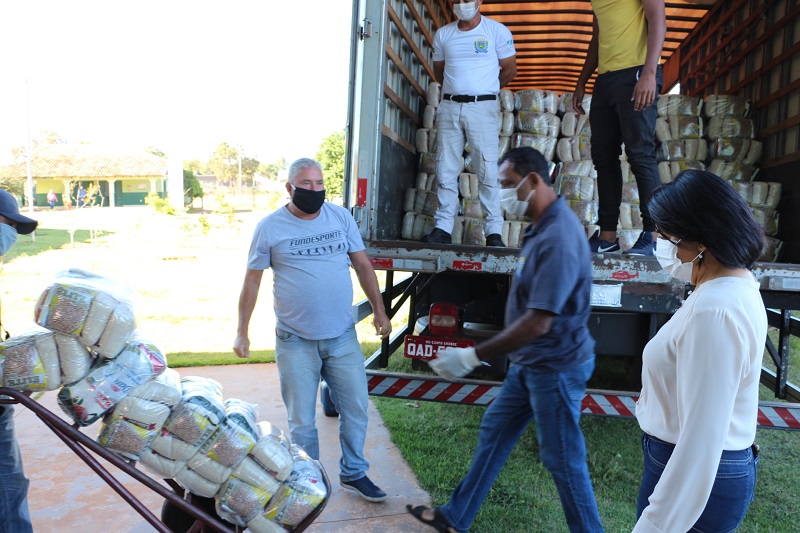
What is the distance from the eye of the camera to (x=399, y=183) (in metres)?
4.76

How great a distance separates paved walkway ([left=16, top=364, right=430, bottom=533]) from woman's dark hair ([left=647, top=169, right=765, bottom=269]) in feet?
7.40

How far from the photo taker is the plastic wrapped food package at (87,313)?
6.53ft

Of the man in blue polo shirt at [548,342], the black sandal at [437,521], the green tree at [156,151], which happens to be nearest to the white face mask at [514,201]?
the man in blue polo shirt at [548,342]

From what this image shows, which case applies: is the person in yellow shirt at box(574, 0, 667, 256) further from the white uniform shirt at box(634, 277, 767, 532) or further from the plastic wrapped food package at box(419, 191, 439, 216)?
the white uniform shirt at box(634, 277, 767, 532)

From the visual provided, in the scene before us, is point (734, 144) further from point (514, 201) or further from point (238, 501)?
point (238, 501)

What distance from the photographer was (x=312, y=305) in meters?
3.34

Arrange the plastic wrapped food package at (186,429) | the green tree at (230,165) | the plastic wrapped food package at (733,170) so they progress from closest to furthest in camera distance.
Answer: the plastic wrapped food package at (186,429) < the plastic wrapped food package at (733,170) < the green tree at (230,165)

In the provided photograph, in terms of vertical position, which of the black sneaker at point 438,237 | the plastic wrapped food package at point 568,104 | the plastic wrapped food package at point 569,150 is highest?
the plastic wrapped food package at point 568,104

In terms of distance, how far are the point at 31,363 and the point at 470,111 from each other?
337 cm

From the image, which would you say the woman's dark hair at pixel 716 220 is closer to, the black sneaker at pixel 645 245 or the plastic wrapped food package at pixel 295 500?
the plastic wrapped food package at pixel 295 500

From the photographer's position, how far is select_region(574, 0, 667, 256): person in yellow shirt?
3828 millimetres

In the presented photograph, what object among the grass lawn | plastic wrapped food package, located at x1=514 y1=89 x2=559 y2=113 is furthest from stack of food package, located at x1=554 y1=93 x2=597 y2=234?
the grass lawn

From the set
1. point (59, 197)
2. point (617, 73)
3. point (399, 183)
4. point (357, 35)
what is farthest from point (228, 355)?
point (59, 197)

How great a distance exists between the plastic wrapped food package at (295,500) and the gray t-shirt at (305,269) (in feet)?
3.48
